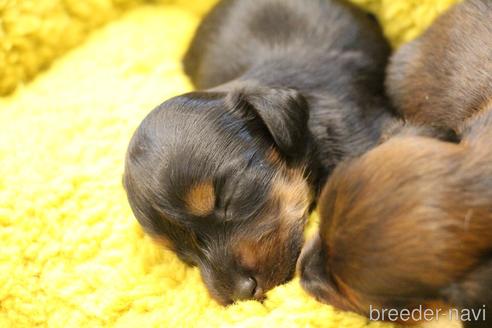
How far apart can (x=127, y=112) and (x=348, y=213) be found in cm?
144

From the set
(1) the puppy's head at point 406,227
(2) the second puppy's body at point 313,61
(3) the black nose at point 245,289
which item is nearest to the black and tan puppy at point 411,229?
(1) the puppy's head at point 406,227

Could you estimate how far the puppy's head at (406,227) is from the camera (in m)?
1.60

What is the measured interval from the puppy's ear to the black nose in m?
0.49

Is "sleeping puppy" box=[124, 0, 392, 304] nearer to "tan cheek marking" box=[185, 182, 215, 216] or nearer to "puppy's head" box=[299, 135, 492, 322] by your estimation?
"tan cheek marking" box=[185, 182, 215, 216]

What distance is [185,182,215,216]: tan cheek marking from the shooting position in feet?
6.88

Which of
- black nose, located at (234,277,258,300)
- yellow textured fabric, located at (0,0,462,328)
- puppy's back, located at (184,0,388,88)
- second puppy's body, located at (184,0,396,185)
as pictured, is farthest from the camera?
puppy's back, located at (184,0,388,88)

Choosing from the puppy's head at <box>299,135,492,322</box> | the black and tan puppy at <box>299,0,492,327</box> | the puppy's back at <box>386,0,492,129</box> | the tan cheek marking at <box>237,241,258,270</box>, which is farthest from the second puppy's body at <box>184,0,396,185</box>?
the puppy's head at <box>299,135,492,322</box>

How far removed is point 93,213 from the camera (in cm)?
246

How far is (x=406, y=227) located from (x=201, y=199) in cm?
75

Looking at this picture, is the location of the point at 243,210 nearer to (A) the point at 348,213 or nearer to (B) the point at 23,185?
(A) the point at 348,213

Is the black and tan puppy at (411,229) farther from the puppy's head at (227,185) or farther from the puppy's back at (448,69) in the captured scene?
the puppy's back at (448,69)

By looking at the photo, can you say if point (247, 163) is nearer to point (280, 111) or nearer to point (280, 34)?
point (280, 111)

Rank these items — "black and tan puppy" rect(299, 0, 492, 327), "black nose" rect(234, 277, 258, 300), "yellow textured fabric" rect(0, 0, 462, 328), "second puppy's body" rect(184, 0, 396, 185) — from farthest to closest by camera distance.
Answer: "second puppy's body" rect(184, 0, 396, 185), "yellow textured fabric" rect(0, 0, 462, 328), "black nose" rect(234, 277, 258, 300), "black and tan puppy" rect(299, 0, 492, 327)

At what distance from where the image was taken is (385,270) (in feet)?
5.36
